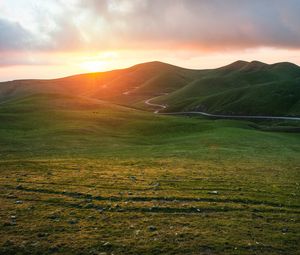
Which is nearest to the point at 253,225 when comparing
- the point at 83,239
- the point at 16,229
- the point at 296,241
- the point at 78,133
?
the point at 296,241

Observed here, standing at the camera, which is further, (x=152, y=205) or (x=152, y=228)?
(x=152, y=205)

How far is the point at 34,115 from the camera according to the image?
94688 mm

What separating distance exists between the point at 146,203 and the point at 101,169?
1256cm

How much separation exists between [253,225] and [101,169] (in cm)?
1788

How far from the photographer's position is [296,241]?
16.1 metres

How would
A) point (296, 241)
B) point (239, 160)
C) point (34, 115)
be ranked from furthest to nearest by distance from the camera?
point (34, 115)
point (239, 160)
point (296, 241)

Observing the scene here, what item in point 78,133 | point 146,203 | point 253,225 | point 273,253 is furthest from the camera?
point 78,133

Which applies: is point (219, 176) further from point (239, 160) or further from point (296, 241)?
point (296, 241)

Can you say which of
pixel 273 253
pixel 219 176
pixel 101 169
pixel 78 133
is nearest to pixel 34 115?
pixel 78 133

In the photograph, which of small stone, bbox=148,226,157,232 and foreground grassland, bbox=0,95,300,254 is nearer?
foreground grassland, bbox=0,95,300,254

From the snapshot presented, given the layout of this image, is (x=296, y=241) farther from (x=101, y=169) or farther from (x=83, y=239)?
(x=101, y=169)

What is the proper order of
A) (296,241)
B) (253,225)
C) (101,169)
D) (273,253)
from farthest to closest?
(101,169), (253,225), (296,241), (273,253)

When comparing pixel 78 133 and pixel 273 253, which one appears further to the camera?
pixel 78 133

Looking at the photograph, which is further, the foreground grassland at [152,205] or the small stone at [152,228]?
the small stone at [152,228]
